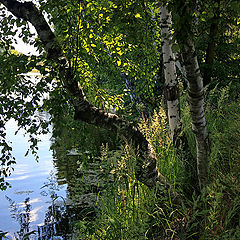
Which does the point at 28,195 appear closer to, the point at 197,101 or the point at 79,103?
the point at 79,103

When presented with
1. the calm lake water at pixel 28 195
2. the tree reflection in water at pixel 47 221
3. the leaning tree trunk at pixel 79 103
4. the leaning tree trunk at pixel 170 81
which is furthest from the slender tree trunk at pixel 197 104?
the tree reflection in water at pixel 47 221

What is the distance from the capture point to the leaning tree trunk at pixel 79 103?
2930mm

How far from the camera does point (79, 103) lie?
122 inches

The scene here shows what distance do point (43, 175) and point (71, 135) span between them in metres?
5.38

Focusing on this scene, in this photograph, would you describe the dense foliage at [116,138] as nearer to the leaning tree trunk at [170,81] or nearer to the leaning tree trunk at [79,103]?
the leaning tree trunk at [79,103]

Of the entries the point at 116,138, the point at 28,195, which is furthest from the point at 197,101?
the point at 28,195

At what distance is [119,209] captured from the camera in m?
3.37

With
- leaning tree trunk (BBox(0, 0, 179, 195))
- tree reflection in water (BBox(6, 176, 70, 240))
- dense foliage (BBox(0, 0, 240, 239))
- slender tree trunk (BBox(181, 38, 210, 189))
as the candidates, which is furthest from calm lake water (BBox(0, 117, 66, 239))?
slender tree trunk (BBox(181, 38, 210, 189))

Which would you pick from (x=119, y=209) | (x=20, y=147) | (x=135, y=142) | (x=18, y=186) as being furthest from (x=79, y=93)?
(x=20, y=147)

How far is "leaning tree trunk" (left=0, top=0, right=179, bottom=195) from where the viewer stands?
115 inches

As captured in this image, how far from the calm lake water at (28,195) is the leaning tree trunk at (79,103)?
1.42 m

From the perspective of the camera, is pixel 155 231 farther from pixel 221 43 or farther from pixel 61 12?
pixel 221 43

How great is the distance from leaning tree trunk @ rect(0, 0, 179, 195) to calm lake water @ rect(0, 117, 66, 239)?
1.42 m

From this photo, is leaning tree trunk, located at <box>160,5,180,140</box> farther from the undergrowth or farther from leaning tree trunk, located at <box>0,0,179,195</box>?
leaning tree trunk, located at <box>0,0,179,195</box>
